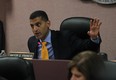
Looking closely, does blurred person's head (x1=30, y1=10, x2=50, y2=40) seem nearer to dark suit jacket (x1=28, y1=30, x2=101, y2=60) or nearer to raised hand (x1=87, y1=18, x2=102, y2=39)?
dark suit jacket (x1=28, y1=30, x2=101, y2=60)

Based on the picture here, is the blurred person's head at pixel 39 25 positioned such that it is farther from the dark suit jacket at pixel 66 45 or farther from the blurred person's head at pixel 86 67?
the blurred person's head at pixel 86 67

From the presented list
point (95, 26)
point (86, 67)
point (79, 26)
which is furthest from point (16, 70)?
point (79, 26)

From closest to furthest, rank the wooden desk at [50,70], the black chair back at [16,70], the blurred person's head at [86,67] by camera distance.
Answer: the blurred person's head at [86,67]
the black chair back at [16,70]
the wooden desk at [50,70]

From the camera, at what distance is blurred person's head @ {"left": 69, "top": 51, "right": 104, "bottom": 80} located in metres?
1.31

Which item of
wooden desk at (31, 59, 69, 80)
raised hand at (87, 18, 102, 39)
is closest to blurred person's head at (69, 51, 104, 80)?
wooden desk at (31, 59, 69, 80)

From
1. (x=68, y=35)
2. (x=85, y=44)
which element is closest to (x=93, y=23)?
(x=85, y=44)

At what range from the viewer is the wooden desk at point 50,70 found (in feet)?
6.68

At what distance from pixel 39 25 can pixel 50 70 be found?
0.88m

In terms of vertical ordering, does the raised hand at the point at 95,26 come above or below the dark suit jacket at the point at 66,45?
above

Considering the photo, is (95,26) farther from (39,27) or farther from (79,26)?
(39,27)

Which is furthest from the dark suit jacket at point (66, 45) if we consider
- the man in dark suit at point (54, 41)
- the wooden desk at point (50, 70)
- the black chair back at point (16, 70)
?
the black chair back at point (16, 70)

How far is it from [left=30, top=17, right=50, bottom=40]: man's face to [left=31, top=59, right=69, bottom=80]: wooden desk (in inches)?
29.4

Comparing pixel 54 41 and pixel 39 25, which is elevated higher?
pixel 39 25

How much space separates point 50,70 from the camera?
206 cm
